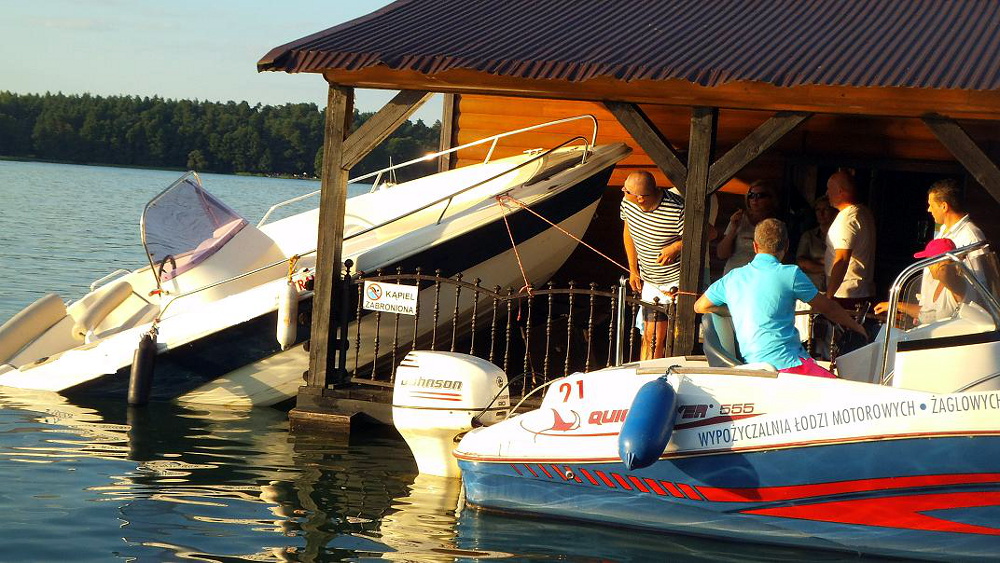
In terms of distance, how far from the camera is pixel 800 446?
6480 millimetres

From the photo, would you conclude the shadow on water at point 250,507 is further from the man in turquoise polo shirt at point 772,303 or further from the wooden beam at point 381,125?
the wooden beam at point 381,125

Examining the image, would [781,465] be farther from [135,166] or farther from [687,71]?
[135,166]

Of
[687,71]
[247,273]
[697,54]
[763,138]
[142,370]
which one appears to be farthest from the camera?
[247,273]

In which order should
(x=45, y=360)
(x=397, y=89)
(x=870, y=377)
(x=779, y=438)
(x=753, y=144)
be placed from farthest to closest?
1. (x=45, y=360)
2. (x=397, y=89)
3. (x=753, y=144)
4. (x=870, y=377)
5. (x=779, y=438)

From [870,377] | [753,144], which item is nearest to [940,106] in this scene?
[753,144]

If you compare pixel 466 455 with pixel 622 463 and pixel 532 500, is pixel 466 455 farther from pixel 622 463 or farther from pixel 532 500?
Answer: pixel 622 463

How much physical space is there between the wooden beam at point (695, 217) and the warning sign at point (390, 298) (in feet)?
7.23

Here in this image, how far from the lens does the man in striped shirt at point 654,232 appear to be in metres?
8.71

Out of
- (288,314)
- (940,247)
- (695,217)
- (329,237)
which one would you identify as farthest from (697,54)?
(288,314)

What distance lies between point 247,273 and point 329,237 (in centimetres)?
199

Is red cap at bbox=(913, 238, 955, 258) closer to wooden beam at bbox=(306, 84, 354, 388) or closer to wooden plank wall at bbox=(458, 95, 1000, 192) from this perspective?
wooden plank wall at bbox=(458, 95, 1000, 192)

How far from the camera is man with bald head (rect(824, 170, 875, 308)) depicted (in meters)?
8.63

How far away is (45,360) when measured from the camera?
11.2 metres

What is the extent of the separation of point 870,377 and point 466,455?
2.59 m
